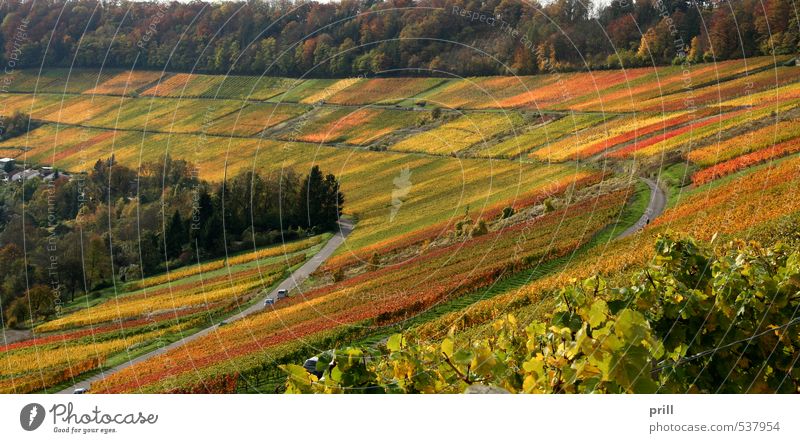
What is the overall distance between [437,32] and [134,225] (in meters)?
10.5

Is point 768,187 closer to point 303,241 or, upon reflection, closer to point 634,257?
point 634,257

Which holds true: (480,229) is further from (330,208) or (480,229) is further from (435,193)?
(435,193)

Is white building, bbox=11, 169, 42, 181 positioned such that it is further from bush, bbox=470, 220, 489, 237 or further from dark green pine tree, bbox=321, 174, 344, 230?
bush, bbox=470, 220, 489, 237

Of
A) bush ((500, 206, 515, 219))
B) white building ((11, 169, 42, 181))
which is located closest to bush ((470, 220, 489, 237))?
bush ((500, 206, 515, 219))

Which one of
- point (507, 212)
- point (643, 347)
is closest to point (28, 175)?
point (507, 212)

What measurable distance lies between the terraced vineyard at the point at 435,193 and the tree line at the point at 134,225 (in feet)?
2.22

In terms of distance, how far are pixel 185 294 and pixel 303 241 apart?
154 inches

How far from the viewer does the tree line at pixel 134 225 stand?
65.8ft

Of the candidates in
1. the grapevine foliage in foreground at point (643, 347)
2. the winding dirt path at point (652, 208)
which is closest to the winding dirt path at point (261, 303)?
the winding dirt path at point (652, 208)

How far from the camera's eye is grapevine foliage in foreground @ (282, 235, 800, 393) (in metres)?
5.23

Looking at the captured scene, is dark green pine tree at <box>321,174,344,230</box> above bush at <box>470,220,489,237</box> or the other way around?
above

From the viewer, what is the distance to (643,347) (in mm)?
5145

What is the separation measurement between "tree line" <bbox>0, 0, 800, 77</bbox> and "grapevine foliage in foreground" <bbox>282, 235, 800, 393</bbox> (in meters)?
10.9

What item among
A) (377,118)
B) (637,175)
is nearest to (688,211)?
(637,175)
